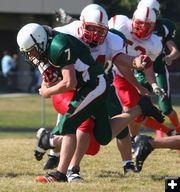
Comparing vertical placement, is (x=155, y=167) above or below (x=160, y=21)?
below

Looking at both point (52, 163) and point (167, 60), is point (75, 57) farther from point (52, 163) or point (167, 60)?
point (167, 60)

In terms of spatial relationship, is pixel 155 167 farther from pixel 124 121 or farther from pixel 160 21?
pixel 160 21

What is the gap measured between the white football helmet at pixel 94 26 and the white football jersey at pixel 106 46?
105 millimetres

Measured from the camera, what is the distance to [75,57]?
7.00m

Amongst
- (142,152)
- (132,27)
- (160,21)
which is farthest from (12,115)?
(142,152)

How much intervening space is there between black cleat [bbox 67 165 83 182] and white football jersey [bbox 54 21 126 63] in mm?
1131

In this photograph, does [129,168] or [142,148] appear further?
[129,168]

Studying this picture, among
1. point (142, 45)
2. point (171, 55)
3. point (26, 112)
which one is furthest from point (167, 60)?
point (26, 112)

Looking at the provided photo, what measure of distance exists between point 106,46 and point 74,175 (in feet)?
4.29

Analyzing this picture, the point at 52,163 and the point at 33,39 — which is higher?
the point at 33,39

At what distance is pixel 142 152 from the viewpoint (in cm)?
779

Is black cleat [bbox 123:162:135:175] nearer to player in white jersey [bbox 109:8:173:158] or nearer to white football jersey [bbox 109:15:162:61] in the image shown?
player in white jersey [bbox 109:8:173:158]

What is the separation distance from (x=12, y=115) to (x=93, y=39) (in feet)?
39.6

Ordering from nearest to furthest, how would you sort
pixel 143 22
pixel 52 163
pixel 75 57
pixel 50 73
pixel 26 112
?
1. pixel 75 57
2. pixel 50 73
3. pixel 52 163
4. pixel 143 22
5. pixel 26 112
